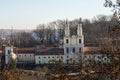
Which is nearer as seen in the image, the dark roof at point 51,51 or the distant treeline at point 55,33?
the dark roof at point 51,51

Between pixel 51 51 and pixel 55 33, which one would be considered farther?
pixel 55 33

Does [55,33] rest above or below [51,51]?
above

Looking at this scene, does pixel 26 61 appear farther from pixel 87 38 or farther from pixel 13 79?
pixel 13 79

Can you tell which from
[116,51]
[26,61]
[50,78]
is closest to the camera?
[116,51]

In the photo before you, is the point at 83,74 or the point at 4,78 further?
the point at 4,78

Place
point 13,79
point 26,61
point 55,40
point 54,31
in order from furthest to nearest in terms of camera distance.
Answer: point 54,31, point 55,40, point 26,61, point 13,79

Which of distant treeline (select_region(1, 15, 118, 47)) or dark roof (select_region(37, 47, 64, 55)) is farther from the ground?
distant treeline (select_region(1, 15, 118, 47))

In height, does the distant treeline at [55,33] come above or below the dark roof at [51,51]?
above

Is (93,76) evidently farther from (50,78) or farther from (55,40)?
(55,40)

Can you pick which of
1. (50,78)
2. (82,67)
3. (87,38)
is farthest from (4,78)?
(87,38)

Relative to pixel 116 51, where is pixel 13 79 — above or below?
below

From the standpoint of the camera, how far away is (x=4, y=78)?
9.28 meters

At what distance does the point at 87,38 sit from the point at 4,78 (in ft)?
147

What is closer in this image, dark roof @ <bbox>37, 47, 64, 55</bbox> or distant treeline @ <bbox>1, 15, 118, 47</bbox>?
dark roof @ <bbox>37, 47, 64, 55</bbox>
